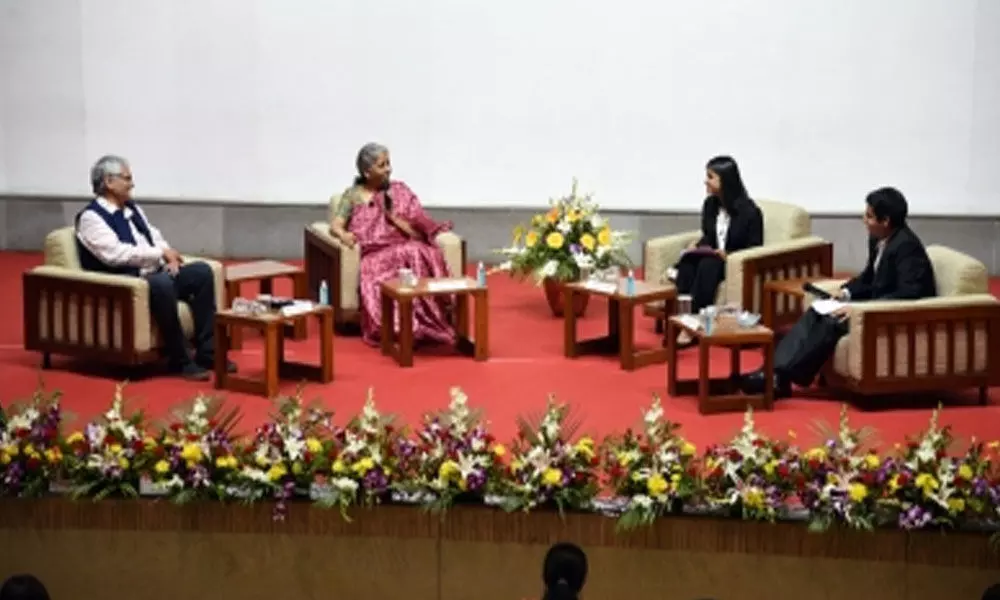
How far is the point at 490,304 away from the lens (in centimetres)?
1180

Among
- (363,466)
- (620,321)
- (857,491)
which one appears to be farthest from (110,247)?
(857,491)

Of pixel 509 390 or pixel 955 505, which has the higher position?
pixel 509 390

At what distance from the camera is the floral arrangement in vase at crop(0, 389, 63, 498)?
7.57 m

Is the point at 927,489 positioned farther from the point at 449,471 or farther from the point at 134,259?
the point at 134,259

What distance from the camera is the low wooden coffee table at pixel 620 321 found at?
1000 cm

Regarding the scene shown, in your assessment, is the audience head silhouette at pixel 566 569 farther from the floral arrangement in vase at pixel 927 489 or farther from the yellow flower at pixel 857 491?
the floral arrangement in vase at pixel 927 489

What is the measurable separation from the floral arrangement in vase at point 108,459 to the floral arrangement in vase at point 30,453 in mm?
68

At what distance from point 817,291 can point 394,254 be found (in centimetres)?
241

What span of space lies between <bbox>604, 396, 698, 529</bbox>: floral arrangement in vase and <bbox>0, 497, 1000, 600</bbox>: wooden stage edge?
3.7 inches

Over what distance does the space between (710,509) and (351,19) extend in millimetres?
6289

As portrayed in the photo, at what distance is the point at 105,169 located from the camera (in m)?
9.93

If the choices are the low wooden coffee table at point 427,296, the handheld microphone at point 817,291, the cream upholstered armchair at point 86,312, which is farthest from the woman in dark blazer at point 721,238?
the cream upholstered armchair at point 86,312

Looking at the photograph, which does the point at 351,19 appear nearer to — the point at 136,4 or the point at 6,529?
the point at 136,4

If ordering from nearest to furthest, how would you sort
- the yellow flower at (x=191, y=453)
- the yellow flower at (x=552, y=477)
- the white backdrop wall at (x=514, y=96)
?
1. the yellow flower at (x=552, y=477)
2. the yellow flower at (x=191, y=453)
3. the white backdrop wall at (x=514, y=96)
